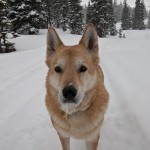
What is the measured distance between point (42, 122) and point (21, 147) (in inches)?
30.2

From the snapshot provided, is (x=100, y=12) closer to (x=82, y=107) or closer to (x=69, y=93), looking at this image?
(x=82, y=107)

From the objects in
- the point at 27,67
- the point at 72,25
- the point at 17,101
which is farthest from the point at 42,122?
the point at 72,25

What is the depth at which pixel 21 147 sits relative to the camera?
11.6 ft

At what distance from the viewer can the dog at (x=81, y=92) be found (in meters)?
2.90

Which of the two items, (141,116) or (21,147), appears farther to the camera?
(141,116)

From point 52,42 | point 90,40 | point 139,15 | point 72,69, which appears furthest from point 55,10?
point 72,69

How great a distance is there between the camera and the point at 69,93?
2.59 m

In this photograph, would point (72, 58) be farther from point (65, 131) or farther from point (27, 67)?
point (27, 67)

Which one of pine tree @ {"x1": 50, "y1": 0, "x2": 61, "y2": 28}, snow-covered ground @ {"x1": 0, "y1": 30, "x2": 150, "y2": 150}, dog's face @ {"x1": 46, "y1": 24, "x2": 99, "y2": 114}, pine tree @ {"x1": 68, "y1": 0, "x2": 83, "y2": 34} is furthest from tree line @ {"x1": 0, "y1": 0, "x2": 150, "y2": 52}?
dog's face @ {"x1": 46, "y1": 24, "x2": 99, "y2": 114}

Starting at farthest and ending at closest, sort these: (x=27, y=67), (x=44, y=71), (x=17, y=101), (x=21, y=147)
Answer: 1. (x=27, y=67)
2. (x=44, y=71)
3. (x=17, y=101)
4. (x=21, y=147)

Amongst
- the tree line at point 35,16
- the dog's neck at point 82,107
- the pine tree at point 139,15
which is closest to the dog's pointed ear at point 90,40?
the dog's neck at point 82,107

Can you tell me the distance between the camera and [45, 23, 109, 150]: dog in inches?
114

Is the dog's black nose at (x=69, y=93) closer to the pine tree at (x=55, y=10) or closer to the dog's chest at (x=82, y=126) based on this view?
the dog's chest at (x=82, y=126)

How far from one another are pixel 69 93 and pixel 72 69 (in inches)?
15.7
